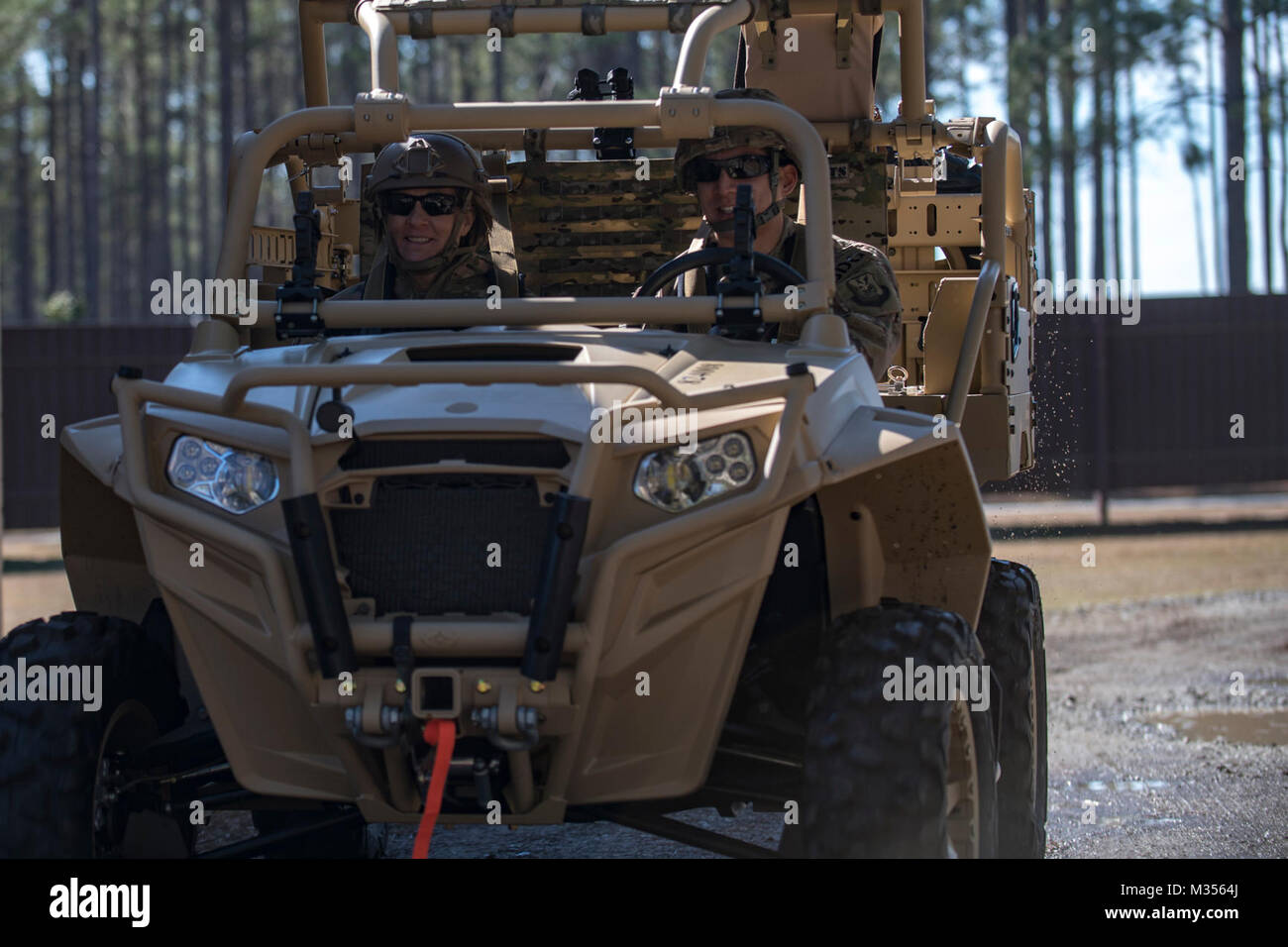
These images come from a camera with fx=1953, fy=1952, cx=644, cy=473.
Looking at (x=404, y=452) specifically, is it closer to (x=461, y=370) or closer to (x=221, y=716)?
(x=461, y=370)

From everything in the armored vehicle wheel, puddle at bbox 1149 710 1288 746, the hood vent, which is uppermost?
the hood vent

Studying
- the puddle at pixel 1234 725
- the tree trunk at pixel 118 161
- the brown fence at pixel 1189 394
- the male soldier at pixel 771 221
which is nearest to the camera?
the male soldier at pixel 771 221

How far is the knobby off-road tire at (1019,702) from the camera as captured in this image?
18.2ft

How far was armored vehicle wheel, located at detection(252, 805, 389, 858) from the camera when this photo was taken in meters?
5.57

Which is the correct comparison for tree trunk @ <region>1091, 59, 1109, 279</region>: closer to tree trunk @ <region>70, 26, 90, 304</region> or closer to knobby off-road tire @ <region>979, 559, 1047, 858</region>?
tree trunk @ <region>70, 26, 90, 304</region>

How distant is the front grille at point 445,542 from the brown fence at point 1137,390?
17281mm

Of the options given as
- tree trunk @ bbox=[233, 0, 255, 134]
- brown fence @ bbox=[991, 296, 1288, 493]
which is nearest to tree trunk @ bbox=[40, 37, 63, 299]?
tree trunk @ bbox=[233, 0, 255, 134]

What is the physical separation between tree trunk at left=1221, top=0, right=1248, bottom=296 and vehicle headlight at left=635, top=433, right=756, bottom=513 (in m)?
29.0

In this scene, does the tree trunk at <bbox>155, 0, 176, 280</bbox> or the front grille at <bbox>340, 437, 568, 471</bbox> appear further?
the tree trunk at <bbox>155, 0, 176, 280</bbox>

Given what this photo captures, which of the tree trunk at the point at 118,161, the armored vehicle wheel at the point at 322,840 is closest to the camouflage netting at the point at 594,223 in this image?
the armored vehicle wheel at the point at 322,840

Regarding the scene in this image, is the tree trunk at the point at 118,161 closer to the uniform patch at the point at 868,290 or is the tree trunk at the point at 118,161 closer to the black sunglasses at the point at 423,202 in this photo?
the black sunglasses at the point at 423,202

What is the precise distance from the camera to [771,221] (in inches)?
229
